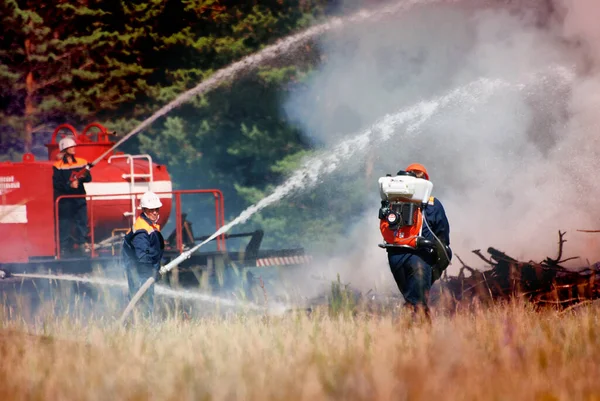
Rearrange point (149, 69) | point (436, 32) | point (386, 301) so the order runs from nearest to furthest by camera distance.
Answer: point (386, 301) → point (436, 32) → point (149, 69)

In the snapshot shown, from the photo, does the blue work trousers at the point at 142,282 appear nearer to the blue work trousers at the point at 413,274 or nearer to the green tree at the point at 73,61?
the blue work trousers at the point at 413,274

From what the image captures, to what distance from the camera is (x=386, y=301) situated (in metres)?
11.9

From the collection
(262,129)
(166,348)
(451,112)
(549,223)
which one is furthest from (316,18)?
(166,348)

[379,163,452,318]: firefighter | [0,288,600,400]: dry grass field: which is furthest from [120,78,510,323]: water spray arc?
[0,288,600,400]: dry grass field

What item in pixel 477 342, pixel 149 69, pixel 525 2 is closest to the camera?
pixel 477 342

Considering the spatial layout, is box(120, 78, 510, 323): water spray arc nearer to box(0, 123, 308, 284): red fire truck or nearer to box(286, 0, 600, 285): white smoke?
box(286, 0, 600, 285): white smoke

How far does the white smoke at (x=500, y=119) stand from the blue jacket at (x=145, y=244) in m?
5.66

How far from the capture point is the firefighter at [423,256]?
8930 millimetres

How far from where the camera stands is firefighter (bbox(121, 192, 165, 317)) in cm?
1036

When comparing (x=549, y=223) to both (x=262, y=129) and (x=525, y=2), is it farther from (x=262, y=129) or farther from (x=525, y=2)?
(x=262, y=129)

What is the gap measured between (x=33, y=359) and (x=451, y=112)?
12748mm

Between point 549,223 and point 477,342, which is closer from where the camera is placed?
point 477,342

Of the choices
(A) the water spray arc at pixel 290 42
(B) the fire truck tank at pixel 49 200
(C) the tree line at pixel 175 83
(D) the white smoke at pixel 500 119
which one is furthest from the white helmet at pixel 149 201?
(C) the tree line at pixel 175 83

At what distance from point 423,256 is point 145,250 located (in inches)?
125
